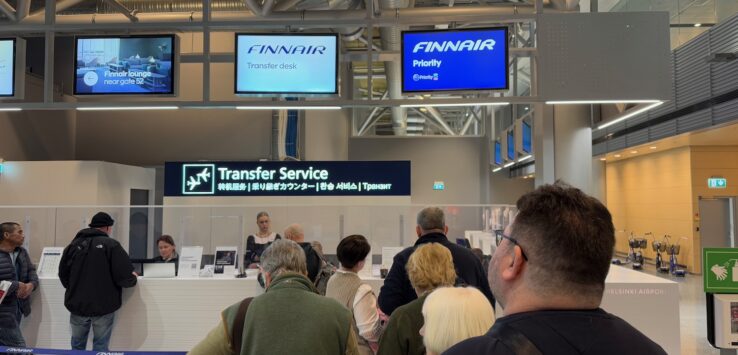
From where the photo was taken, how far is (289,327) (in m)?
2.03

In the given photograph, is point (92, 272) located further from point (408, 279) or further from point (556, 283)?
point (556, 283)

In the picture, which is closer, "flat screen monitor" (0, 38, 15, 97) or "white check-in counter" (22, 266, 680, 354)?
"flat screen monitor" (0, 38, 15, 97)

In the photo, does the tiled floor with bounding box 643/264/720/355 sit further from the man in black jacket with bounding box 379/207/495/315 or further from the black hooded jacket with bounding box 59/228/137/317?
the black hooded jacket with bounding box 59/228/137/317

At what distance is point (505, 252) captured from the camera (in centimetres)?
103

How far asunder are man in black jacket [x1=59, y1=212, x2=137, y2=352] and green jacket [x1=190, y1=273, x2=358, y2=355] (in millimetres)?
3300

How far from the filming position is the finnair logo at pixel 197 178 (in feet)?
27.8

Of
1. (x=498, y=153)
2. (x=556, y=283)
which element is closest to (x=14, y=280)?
(x=556, y=283)

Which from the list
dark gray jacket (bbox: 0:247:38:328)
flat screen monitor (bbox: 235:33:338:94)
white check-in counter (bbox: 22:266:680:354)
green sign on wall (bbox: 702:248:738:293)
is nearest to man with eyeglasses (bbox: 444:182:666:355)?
green sign on wall (bbox: 702:248:738:293)

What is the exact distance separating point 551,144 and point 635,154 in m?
11.4

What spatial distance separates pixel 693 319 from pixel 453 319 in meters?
7.72

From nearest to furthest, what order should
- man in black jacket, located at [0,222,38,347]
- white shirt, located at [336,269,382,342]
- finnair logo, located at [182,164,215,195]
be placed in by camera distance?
1. white shirt, located at [336,269,382,342]
2. man in black jacket, located at [0,222,38,347]
3. finnair logo, located at [182,164,215,195]

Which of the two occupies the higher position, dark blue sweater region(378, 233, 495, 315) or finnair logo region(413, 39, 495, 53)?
finnair logo region(413, 39, 495, 53)

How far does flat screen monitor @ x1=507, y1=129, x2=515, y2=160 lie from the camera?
14.5 metres

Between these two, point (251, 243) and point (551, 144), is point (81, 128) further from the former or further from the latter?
point (551, 144)
